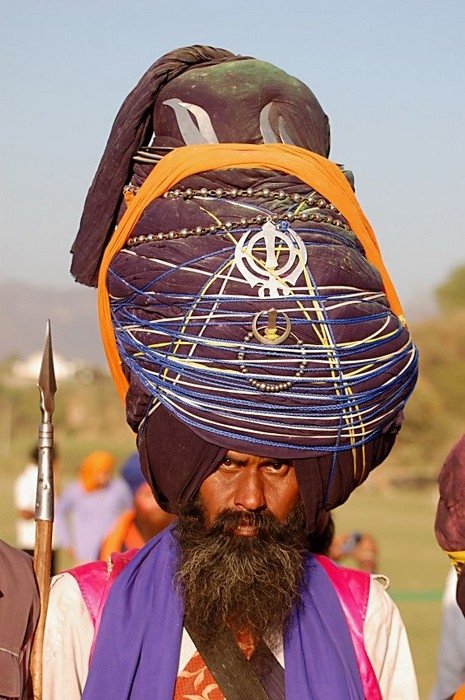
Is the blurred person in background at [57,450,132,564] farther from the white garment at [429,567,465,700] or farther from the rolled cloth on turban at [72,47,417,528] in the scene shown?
the rolled cloth on turban at [72,47,417,528]

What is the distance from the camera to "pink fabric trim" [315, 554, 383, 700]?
403cm

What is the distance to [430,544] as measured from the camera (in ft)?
71.8

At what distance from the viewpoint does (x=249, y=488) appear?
392 centimetres

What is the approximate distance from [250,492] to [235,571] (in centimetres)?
23

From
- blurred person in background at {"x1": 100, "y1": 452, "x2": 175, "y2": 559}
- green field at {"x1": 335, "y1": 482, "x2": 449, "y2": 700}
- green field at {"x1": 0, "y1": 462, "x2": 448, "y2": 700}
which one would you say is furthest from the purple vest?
green field at {"x1": 0, "y1": 462, "x2": 448, "y2": 700}

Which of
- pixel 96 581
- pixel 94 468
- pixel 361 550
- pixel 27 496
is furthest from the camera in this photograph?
pixel 94 468

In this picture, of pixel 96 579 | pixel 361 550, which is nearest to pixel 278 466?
pixel 96 579

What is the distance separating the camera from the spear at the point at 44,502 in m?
3.82

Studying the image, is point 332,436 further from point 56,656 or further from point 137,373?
point 56,656

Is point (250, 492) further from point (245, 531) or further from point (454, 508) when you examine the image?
point (454, 508)

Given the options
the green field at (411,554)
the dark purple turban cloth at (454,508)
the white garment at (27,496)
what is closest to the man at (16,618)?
the dark purple turban cloth at (454,508)

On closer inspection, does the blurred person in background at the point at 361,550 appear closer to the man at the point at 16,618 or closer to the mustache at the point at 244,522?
the mustache at the point at 244,522

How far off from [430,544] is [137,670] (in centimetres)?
1837

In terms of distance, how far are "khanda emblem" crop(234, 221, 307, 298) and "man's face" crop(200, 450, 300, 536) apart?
45cm
